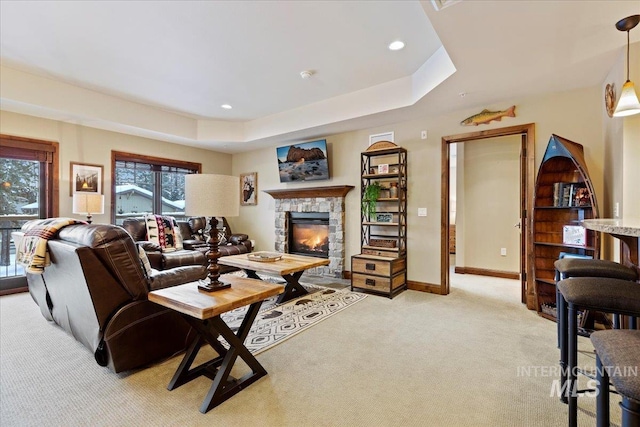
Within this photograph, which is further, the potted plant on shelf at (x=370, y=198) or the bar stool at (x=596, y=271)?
the potted plant on shelf at (x=370, y=198)

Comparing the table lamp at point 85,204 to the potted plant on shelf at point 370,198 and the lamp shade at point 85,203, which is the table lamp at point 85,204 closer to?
the lamp shade at point 85,203

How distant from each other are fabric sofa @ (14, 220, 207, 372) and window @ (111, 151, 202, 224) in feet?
11.1

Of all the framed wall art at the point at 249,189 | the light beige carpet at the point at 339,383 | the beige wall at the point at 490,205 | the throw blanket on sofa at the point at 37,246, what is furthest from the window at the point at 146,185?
the beige wall at the point at 490,205

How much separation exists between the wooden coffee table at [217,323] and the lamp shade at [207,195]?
499mm

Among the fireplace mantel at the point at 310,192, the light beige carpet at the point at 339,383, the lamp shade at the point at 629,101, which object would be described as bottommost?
the light beige carpet at the point at 339,383

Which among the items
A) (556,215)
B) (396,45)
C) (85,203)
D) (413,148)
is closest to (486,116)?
(413,148)

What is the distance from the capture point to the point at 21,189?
4.22 meters

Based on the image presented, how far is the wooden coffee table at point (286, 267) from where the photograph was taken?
3346 mm

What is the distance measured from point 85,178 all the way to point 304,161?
3462 mm

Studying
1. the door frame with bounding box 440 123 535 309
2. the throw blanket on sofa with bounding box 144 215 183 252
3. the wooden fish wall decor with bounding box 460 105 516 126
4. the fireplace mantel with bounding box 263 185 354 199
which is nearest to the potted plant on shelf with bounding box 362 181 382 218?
the fireplace mantel with bounding box 263 185 354 199

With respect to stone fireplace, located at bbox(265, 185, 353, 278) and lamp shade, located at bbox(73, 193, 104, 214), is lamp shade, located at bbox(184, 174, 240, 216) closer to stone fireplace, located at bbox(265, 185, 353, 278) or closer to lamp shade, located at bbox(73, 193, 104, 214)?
stone fireplace, located at bbox(265, 185, 353, 278)

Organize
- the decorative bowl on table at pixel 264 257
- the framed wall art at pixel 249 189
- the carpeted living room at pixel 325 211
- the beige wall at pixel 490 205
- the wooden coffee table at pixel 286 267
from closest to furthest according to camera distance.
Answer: the carpeted living room at pixel 325 211
the wooden coffee table at pixel 286 267
the decorative bowl on table at pixel 264 257
the beige wall at pixel 490 205
the framed wall art at pixel 249 189

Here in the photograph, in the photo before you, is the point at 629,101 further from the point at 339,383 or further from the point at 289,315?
the point at 289,315

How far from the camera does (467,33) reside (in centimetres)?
223
